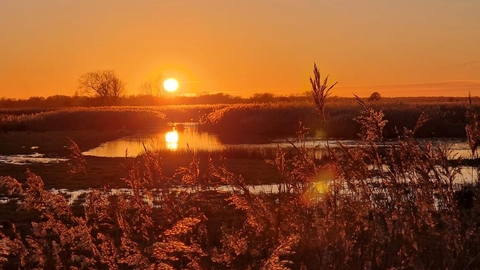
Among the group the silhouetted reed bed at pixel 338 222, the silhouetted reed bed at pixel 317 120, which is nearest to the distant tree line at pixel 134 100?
the silhouetted reed bed at pixel 317 120

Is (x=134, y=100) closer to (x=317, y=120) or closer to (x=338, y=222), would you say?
(x=317, y=120)

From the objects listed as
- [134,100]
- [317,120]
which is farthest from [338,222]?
[134,100]

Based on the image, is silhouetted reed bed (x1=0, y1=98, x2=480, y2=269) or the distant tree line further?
the distant tree line

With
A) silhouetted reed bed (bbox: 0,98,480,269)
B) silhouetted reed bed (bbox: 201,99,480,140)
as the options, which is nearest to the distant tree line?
silhouetted reed bed (bbox: 201,99,480,140)

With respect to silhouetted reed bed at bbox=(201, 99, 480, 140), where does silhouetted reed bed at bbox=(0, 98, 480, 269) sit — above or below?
above

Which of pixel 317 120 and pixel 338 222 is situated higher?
pixel 338 222

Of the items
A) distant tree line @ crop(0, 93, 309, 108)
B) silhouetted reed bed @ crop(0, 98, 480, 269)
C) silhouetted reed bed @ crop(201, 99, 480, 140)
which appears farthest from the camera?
distant tree line @ crop(0, 93, 309, 108)

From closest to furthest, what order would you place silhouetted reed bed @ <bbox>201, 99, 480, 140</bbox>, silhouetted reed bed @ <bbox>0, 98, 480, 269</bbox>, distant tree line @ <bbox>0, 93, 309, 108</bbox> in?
1. silhouetted reed bed @ <bbox>0, 98, 480, 269</bbox>
2. silhouetted reed bed @ <bbox>201, 99, 480, 140</bbox>
3. distant tree line @ <bbox>0, 93, 309, 108</bbox>

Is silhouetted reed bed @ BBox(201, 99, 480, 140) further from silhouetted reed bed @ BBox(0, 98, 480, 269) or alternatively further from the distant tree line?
the distant tree line

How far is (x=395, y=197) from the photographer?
566 cm

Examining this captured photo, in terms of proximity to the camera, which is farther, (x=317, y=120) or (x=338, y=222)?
(x=317, y=120)

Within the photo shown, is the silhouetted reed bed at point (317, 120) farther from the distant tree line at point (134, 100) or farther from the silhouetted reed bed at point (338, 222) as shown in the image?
the distant tree line at point (134, 100)

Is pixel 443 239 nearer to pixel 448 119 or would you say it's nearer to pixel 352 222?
pixel 352 222

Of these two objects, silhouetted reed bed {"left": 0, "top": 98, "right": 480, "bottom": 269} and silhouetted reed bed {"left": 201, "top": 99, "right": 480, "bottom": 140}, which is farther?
silhouetted reed bed {"left": 201, "top": 99, "right": 480, "bottom": 140}
